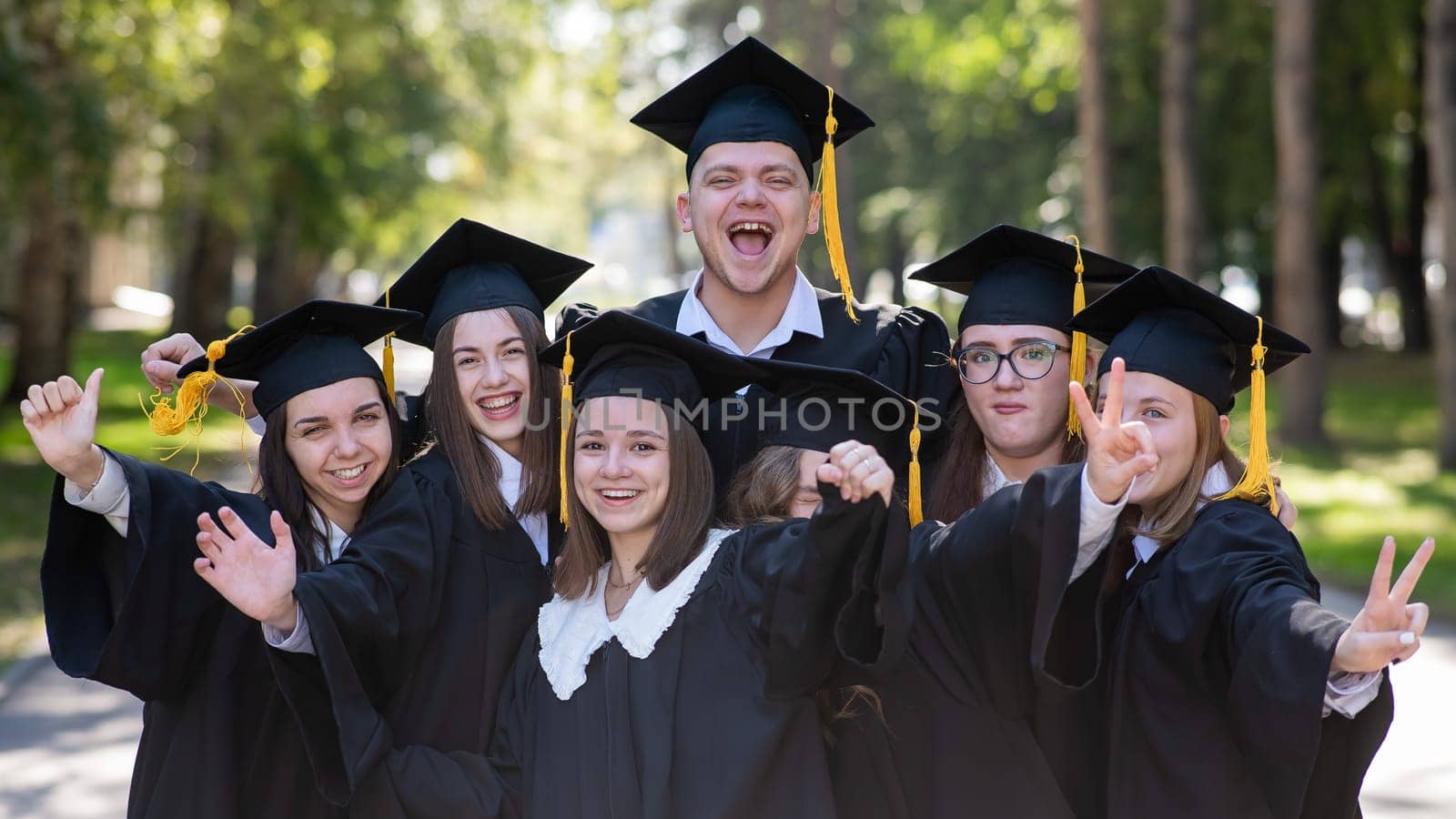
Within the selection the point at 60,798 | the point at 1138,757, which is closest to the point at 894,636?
the point at 1138,757

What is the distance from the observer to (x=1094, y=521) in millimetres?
2996

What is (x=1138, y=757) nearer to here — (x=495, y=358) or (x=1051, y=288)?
(x=1051, y=288)

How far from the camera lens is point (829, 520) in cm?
297

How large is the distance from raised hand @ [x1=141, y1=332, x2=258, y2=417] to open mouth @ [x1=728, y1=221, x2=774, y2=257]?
1.46 metres

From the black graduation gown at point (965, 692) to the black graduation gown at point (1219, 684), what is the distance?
0.56ft

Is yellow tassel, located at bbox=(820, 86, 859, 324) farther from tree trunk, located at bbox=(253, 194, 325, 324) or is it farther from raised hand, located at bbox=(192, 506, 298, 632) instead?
tree trunk, located at bbox=(253, 194, 325, 324)

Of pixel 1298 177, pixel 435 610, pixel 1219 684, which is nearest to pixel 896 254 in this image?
pixel 1298 177

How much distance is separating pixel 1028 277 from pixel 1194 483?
0.84 m

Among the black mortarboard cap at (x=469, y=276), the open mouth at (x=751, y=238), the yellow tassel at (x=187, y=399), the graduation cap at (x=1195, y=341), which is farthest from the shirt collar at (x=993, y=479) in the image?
the yellow tassel at (x=187, y=399)

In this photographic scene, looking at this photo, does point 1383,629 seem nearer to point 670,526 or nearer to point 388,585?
point 670,526

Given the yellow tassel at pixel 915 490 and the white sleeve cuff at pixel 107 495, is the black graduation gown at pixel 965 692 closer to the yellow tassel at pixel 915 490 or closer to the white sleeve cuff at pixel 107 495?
the yellow tassel at pixel 915 490

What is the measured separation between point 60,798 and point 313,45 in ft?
43.5

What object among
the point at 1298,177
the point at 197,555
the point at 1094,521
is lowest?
the point at 197,555

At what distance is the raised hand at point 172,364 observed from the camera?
4.09 m
